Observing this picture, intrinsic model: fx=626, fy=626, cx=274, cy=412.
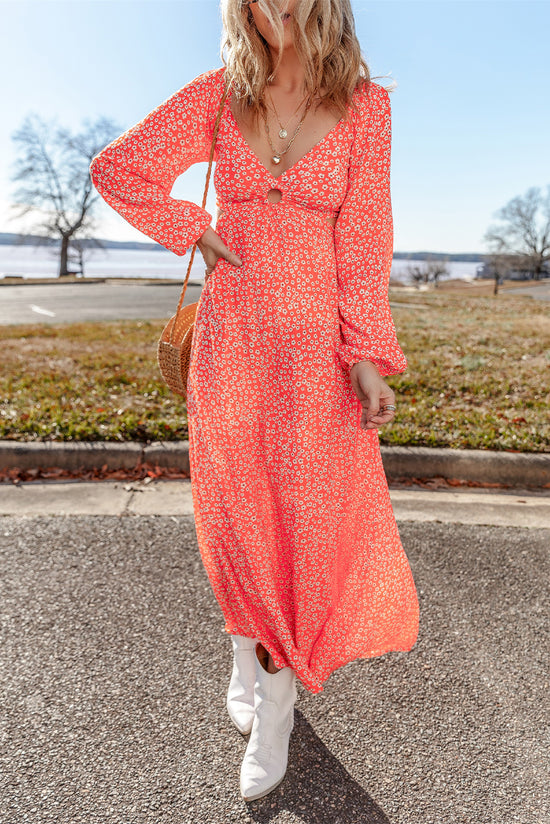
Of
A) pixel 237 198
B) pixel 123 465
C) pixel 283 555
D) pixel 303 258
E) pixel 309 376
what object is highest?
pixel 237 198

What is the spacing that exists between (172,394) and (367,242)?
10.9 ft

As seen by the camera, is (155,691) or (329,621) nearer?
(329,621)

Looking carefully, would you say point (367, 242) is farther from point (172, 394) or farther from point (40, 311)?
point (40, 311)

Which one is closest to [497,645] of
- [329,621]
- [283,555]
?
[329,621]

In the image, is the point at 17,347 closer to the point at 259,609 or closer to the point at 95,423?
the point at 95,423

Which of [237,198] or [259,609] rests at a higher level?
[237,198]

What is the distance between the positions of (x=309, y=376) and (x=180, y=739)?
1144mm

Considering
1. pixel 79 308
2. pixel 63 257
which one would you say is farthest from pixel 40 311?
pixel 63 257

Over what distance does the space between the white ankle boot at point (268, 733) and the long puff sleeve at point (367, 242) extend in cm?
95

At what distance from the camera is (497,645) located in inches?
91.8

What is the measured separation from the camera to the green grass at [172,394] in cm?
400

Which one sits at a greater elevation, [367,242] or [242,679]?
[367,242]

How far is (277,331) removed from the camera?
169 centimetres

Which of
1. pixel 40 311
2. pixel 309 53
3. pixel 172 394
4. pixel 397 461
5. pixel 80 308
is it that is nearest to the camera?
pixel 309 53
